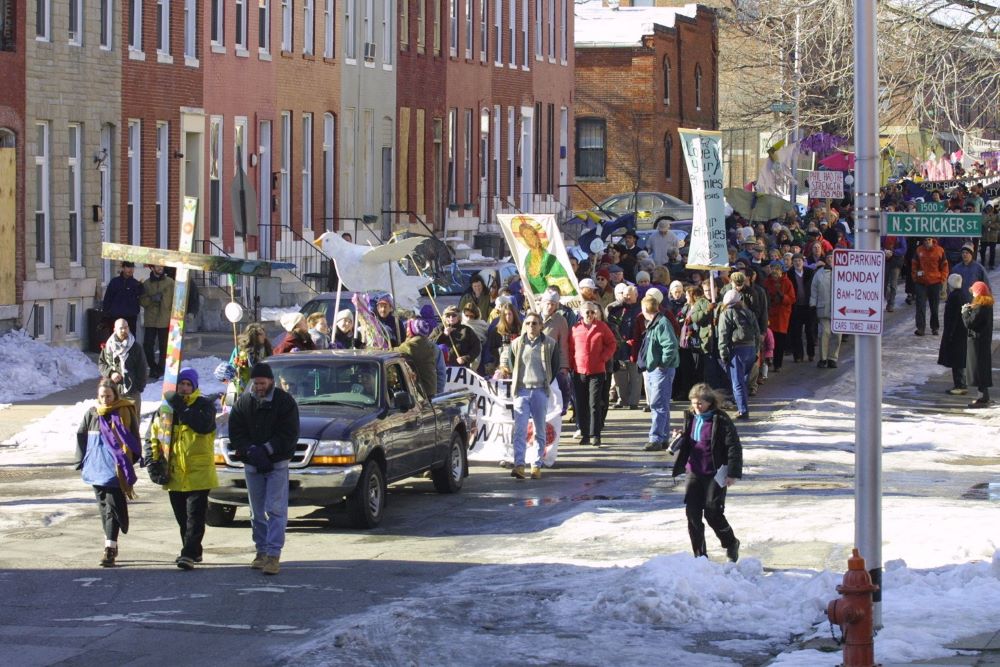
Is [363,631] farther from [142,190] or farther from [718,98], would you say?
[718,98]

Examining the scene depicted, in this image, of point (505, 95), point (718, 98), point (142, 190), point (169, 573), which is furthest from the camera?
point (718, 98)

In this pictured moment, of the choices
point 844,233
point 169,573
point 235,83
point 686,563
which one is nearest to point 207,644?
point 169,573

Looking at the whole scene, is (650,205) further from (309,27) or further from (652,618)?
(652,618)

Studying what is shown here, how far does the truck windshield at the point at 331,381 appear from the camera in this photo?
1619 cm

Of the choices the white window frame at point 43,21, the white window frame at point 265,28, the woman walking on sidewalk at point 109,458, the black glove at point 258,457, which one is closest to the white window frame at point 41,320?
the white window frame at point 43,21

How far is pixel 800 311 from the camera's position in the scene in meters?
28.8

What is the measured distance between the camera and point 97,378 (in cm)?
2645

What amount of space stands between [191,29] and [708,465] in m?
22.8

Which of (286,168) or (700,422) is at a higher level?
(286,168)

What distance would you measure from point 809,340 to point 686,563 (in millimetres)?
17049

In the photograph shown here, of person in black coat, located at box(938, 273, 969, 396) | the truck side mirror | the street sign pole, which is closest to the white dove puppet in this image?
the truck side mirror

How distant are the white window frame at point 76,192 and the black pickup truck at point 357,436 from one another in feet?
44.9

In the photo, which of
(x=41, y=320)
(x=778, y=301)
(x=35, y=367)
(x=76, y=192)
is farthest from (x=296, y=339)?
(x=76, y=192)

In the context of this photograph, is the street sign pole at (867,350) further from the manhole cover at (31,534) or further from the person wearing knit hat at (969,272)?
the person wearing knit hat at (969,272)
